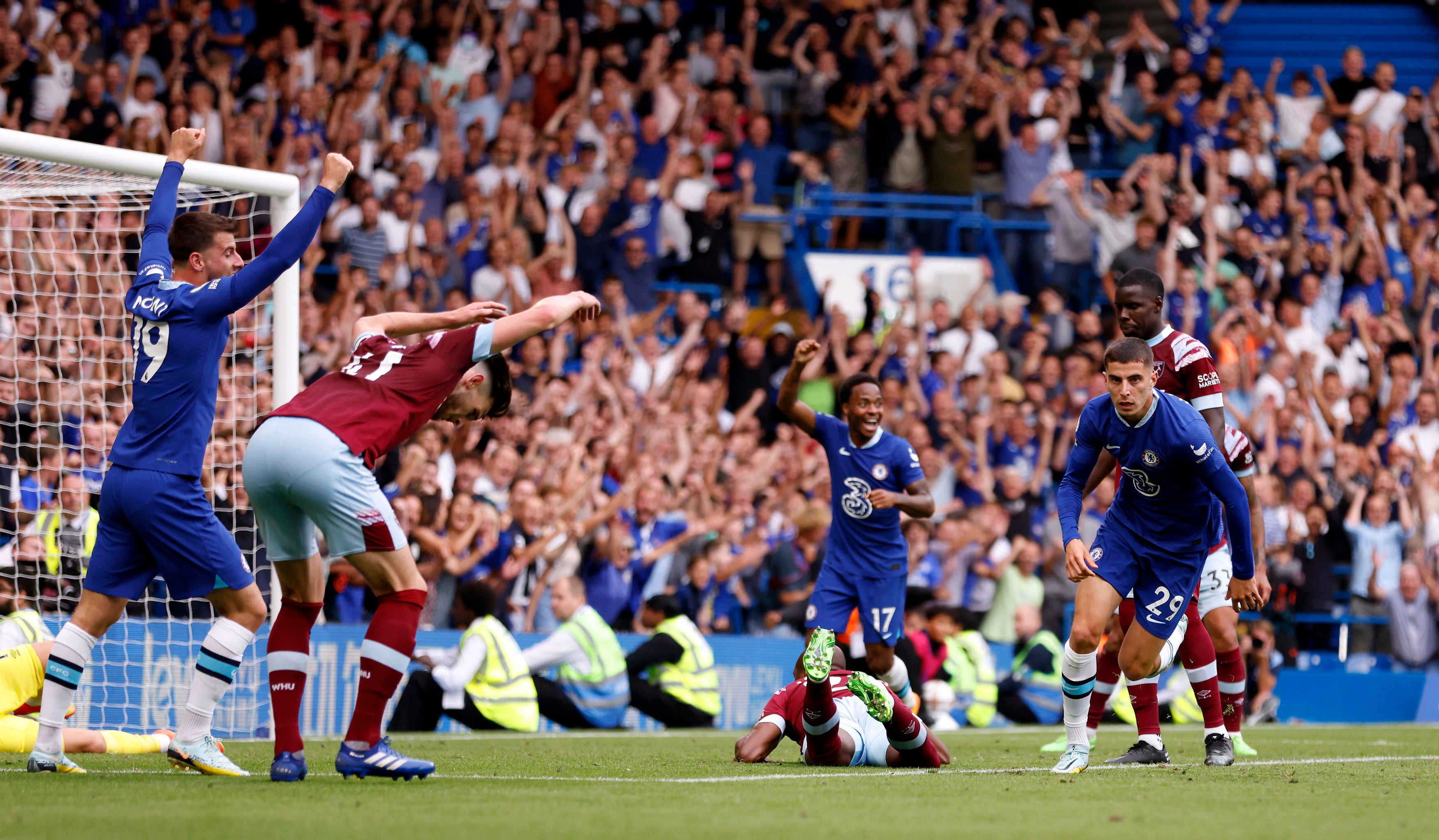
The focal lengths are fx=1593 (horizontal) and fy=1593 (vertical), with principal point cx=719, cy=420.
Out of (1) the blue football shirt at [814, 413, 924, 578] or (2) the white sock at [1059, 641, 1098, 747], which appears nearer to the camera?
(2) the white sock at [1059, 641, 1098, 747]

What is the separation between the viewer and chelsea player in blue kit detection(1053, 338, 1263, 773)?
24.3 feet

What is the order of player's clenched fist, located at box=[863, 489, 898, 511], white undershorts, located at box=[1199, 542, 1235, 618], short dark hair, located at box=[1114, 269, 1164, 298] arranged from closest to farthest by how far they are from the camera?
short dark hair, located at box=[1114, 269, 1164, 298] → white undershorts, located at box=[1199, 542, 1235, 618] → player's clenched fist, located at box=[863, 489, 898, 511]

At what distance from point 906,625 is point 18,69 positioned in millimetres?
9635

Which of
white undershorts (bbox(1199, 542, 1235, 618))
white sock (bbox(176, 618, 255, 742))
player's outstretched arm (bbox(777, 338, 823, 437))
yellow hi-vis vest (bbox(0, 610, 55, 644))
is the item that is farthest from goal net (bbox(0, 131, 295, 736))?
white undershorts (bbox(1199, 542, 1235, 618))

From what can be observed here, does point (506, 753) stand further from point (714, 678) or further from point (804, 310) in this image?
point (804, 310)

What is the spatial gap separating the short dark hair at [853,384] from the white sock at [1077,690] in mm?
2965

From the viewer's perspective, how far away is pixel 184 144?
22.8ft

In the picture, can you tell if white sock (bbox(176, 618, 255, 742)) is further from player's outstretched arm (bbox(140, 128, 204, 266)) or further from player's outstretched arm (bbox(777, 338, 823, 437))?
player's outstretched arm (bbox(777, 338, 823, 437))

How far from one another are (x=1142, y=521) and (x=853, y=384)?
2.89 meters

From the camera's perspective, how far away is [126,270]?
38.2 feet

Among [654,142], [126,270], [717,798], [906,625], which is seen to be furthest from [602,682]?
[654,142]

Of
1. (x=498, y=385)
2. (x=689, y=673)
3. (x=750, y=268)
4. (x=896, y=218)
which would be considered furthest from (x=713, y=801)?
(x=896, y=218)

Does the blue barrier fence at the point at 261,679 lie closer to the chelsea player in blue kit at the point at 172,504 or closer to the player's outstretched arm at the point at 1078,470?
the chelsea player in blue kit at the point at 172,504

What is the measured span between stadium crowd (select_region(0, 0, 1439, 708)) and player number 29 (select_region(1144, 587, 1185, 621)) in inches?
232
